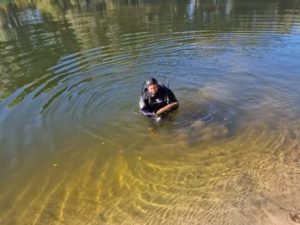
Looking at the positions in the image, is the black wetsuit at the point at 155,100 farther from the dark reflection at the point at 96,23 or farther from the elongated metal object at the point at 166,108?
the dark reflection at the point at 96,23

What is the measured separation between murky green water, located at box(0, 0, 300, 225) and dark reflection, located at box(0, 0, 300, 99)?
201 mm

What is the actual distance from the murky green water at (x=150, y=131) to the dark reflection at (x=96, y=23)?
20cm

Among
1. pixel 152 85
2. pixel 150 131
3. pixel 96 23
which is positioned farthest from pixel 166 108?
pixel 96 23

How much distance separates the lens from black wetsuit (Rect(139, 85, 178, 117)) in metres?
10.2

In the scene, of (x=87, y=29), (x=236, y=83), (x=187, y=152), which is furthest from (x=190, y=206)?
(x=87, y=29)

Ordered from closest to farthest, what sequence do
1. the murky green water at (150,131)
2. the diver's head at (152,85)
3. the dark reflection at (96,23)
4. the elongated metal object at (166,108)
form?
the murky green water at (150,131) < the diver's head at (152,85) < the elongated metal object at (166,108) < the dark reflection at (96,23)

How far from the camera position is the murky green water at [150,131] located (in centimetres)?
708

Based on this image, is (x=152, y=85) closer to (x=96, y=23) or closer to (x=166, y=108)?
(x=166, y=108)

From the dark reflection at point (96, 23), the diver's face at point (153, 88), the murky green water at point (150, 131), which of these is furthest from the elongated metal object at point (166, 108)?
the dark reflection at point (96, 23)

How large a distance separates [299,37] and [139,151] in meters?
12.8

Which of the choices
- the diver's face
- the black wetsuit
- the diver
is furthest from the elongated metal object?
the diver's face

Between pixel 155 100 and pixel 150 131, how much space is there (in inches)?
37.8

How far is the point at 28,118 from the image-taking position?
420 inches

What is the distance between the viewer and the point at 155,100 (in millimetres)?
10234
